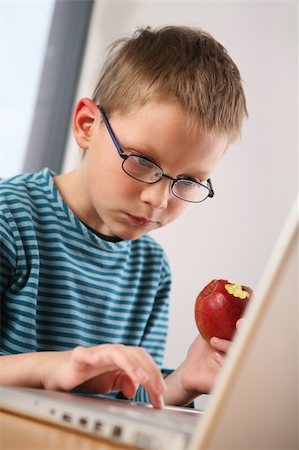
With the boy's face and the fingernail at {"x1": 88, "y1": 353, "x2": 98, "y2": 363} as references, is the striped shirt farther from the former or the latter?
the fingernail at {"x1": 88, "y1": 353, "x2": 98, "y2": 363}

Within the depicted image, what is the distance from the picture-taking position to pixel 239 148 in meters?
2.25

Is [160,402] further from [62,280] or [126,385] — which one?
[62,280]

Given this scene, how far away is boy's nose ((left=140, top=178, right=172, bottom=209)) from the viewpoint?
3.54ft

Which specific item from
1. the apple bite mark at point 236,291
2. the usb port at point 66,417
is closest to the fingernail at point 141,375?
the usb port at point 66,417

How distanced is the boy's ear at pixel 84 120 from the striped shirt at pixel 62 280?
0.33 ft

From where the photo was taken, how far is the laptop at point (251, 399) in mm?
414

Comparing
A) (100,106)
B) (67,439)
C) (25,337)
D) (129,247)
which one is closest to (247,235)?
(129,247)

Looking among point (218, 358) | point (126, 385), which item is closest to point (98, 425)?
point (126, 385)

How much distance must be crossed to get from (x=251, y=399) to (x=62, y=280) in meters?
0.77

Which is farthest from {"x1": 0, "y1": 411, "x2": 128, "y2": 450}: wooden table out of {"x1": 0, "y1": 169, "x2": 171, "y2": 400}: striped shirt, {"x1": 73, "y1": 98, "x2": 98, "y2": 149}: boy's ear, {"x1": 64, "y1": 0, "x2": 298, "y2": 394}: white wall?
{"x1": 64, "y1": 0, "x2": 298, "y2": 394}: white wall

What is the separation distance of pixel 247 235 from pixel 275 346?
1779 mm

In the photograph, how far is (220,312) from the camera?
1.05m

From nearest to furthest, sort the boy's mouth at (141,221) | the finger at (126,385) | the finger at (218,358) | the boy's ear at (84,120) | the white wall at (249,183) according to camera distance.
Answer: the finger at (126,385) → the finger at (218,358) → the boy's mouth at (141,221) → the boy's ear at (84,120) → the white wall at (249,183)

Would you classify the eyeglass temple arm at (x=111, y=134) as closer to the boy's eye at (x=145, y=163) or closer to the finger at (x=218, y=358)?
the boy's eye at (x=145, y=163)
